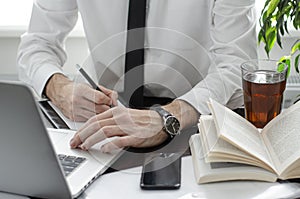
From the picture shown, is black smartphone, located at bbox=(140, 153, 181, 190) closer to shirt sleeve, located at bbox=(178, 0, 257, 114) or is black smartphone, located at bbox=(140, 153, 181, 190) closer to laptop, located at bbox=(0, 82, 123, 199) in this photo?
laptop, located at bbox=(0, 82, 123, 199)

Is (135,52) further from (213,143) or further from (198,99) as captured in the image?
(213,143)

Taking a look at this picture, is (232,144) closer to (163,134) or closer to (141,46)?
(163,134)

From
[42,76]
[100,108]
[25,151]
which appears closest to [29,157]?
[25,151]

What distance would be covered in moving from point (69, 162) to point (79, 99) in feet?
0.99

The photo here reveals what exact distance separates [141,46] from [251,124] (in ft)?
1.51

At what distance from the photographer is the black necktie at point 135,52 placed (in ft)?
4.68

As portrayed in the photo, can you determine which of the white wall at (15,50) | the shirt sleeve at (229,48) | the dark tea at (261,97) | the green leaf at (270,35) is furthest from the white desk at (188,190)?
the white wall at (15,50)

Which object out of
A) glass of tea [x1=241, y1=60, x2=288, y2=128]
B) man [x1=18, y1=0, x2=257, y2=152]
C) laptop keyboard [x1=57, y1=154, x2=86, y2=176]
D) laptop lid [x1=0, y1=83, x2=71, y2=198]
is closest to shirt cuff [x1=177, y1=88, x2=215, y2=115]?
man [x1=18, y1=0, x2=257, y2=152]

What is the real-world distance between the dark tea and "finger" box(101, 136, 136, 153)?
0.86 ft

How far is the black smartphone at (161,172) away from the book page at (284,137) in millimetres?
173

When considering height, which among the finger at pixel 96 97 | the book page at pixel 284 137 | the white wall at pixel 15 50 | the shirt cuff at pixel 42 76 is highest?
the book page at pixel 284 137

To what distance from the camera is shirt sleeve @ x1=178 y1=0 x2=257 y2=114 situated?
1.37m

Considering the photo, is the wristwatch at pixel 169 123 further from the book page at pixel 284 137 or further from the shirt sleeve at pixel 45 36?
the shirt sleeve at pixel 45 36

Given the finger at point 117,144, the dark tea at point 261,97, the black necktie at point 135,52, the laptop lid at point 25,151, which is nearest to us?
the laptop lid at point 25,151
